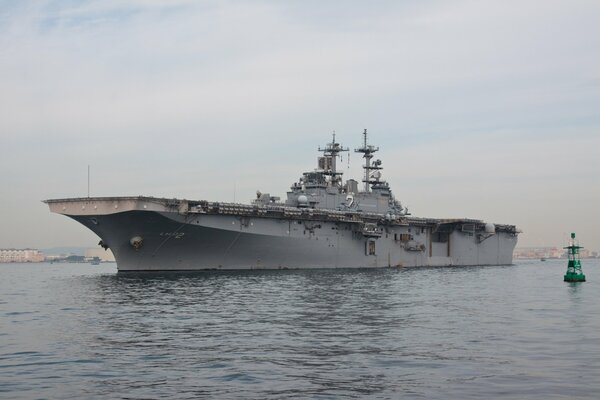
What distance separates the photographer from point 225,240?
3747cm

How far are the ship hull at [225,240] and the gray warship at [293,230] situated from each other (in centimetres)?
6

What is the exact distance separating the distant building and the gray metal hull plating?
139994mm

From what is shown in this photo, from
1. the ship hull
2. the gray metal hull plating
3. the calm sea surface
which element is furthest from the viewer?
the gray metal hull plating

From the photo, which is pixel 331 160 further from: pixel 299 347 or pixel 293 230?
pixel 299 347

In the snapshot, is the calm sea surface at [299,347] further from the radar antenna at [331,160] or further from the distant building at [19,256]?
the distant building at [19,256]

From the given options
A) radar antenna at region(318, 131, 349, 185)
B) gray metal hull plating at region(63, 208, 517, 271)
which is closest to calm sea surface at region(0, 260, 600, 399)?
gray metal hull plating at region(63, 208, 517, 271)

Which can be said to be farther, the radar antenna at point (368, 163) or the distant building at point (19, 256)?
the distant building at point (19, 256)

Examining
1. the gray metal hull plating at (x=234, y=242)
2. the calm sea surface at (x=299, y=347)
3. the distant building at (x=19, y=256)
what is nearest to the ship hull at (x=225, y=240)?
the gray metal hull plating at (x=234, y=242)

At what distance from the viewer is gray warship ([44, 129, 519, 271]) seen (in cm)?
3484

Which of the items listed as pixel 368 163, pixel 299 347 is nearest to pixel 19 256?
pixel 368 163

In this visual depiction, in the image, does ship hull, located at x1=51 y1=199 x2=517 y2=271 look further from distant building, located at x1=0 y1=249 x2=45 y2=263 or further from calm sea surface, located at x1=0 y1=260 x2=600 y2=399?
distant building, located at x1=0 y1=249 x2=45 y2=263

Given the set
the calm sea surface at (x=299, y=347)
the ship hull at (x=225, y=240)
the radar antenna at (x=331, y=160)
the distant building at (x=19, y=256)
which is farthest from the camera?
the distant building at (x=19, y=256)

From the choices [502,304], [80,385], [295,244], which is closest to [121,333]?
[80,385]

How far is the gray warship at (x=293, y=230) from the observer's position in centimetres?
3484
